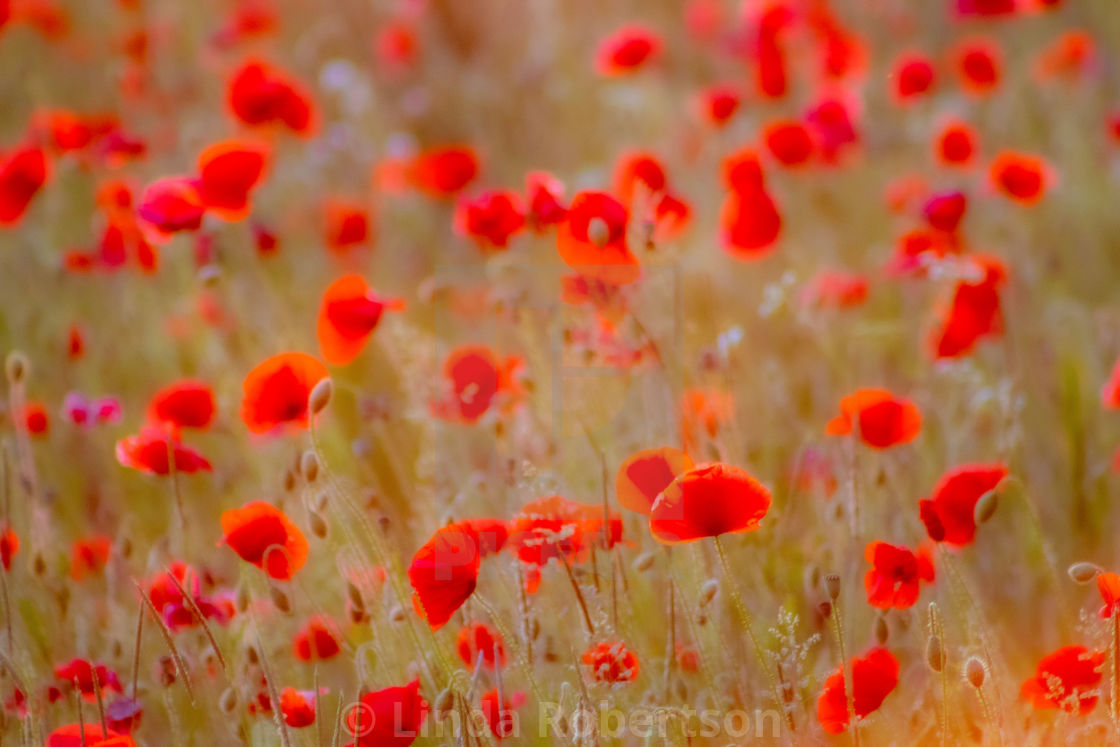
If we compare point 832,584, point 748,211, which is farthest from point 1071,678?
point 748,211

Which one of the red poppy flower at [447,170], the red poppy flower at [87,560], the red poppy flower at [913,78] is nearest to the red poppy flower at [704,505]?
the red poppy flower at [87,560]

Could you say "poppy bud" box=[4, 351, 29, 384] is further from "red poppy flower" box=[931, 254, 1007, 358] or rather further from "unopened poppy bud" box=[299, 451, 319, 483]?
"red poppy flower" box=[931, 254, 1007, 358]

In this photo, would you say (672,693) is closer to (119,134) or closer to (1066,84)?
(119,134)

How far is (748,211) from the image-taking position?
1636 millimetres

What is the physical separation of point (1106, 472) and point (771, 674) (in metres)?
0.95

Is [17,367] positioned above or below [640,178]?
below

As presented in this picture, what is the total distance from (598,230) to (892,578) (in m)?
0.48

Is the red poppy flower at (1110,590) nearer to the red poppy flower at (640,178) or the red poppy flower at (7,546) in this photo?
the red poppy flower at (640,178)

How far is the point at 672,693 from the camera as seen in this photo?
1125 millimetres

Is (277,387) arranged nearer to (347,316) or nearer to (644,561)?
(347,316)

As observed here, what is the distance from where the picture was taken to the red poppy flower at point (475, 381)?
1.41m

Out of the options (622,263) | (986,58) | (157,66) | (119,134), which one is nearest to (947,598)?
(622,263)

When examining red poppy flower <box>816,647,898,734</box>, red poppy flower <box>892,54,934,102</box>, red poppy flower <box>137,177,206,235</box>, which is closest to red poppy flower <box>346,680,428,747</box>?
red poppy flower <box>816,647,898,734</box>

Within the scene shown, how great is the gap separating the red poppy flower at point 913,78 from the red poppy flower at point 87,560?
1678mm
